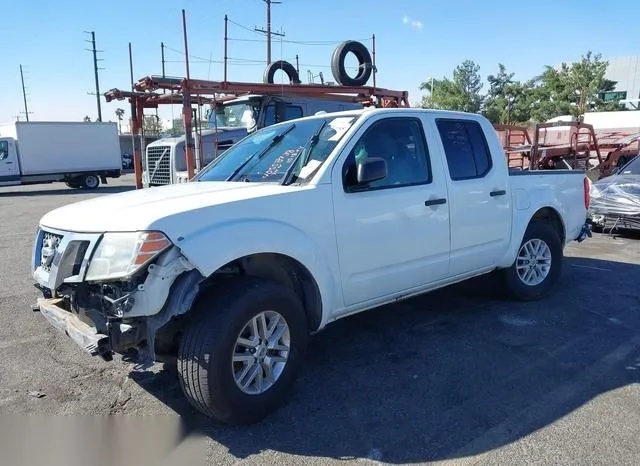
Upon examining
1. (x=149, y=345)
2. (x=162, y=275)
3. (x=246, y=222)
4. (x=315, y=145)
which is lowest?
(x=149, y=345)

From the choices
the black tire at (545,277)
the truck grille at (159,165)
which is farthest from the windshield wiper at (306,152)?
the truck grille at (159,165)

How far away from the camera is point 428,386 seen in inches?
145

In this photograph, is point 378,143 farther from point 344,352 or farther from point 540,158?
point 540,158

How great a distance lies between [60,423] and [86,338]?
73 cm

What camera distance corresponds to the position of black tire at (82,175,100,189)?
26375 millimetres

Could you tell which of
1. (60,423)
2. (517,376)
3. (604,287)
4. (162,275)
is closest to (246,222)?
(162,275)

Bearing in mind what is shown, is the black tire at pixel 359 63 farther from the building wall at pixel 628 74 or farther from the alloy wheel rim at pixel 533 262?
the building wall at pixel 628 74

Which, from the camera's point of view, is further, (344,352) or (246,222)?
(344,352)

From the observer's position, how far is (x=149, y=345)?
2982mm

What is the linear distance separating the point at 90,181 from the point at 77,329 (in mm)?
25800

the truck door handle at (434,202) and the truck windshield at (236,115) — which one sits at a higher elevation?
the truck windshield at (236,115)

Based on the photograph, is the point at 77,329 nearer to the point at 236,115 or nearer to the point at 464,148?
the point at 464,148

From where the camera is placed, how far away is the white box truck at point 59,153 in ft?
79.2

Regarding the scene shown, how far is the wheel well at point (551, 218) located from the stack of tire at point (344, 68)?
7.29 m
